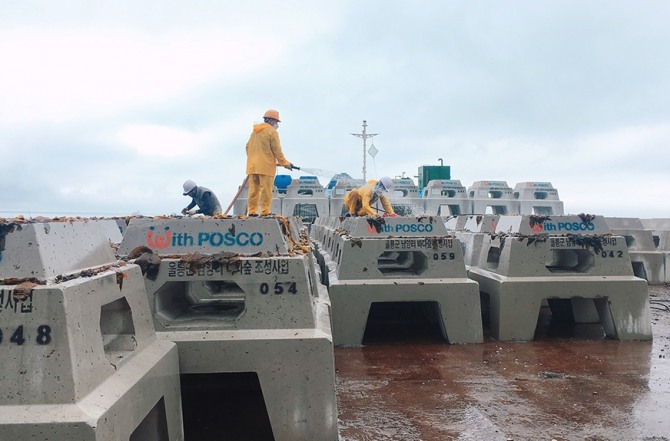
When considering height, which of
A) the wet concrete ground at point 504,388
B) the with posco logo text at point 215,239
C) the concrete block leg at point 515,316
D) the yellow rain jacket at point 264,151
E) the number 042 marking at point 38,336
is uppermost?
the yellow rain jacket at point 264,151

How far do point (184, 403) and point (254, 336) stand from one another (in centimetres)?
123

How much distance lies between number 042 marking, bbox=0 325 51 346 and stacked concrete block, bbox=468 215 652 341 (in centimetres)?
559

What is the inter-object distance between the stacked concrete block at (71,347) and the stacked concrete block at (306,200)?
1519cm

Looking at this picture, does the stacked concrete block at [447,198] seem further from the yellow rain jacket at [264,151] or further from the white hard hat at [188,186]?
the yellow rain jacket at [264,151]

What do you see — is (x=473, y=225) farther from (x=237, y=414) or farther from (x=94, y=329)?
(x=94, y=329)

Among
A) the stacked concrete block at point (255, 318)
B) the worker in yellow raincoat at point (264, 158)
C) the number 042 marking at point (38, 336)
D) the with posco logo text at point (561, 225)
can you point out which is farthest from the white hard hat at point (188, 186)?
the number 042 marking at point (38, 336)

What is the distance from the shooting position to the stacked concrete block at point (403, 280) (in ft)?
21.6

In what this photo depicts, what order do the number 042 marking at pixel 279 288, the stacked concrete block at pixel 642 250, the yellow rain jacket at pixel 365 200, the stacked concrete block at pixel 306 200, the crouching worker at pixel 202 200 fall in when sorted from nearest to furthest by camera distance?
the number 042 marking at pixel 279 288 < the crouching worker at pixel 202 200 < the yellow rain jacket at pixel 365 200 < the stacked concrete block at pixel 642 250 < the stacked concrete block at pixel 306 200

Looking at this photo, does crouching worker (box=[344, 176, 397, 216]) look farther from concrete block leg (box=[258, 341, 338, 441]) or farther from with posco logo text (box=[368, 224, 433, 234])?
concrete block leg (box=[258, 341, 338, 441])

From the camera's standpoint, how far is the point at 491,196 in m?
20.1

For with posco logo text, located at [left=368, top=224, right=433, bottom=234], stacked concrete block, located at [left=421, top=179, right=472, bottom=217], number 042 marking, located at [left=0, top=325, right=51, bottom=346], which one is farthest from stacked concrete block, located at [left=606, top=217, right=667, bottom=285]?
number 042 marking, located at [left=0, top=325, right=51, bottom=346]

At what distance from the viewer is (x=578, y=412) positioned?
4277 mm

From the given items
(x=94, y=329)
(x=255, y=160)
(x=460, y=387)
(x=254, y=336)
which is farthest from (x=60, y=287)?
(x=255, y=160)

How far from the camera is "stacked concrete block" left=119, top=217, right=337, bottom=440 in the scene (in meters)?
3.53
